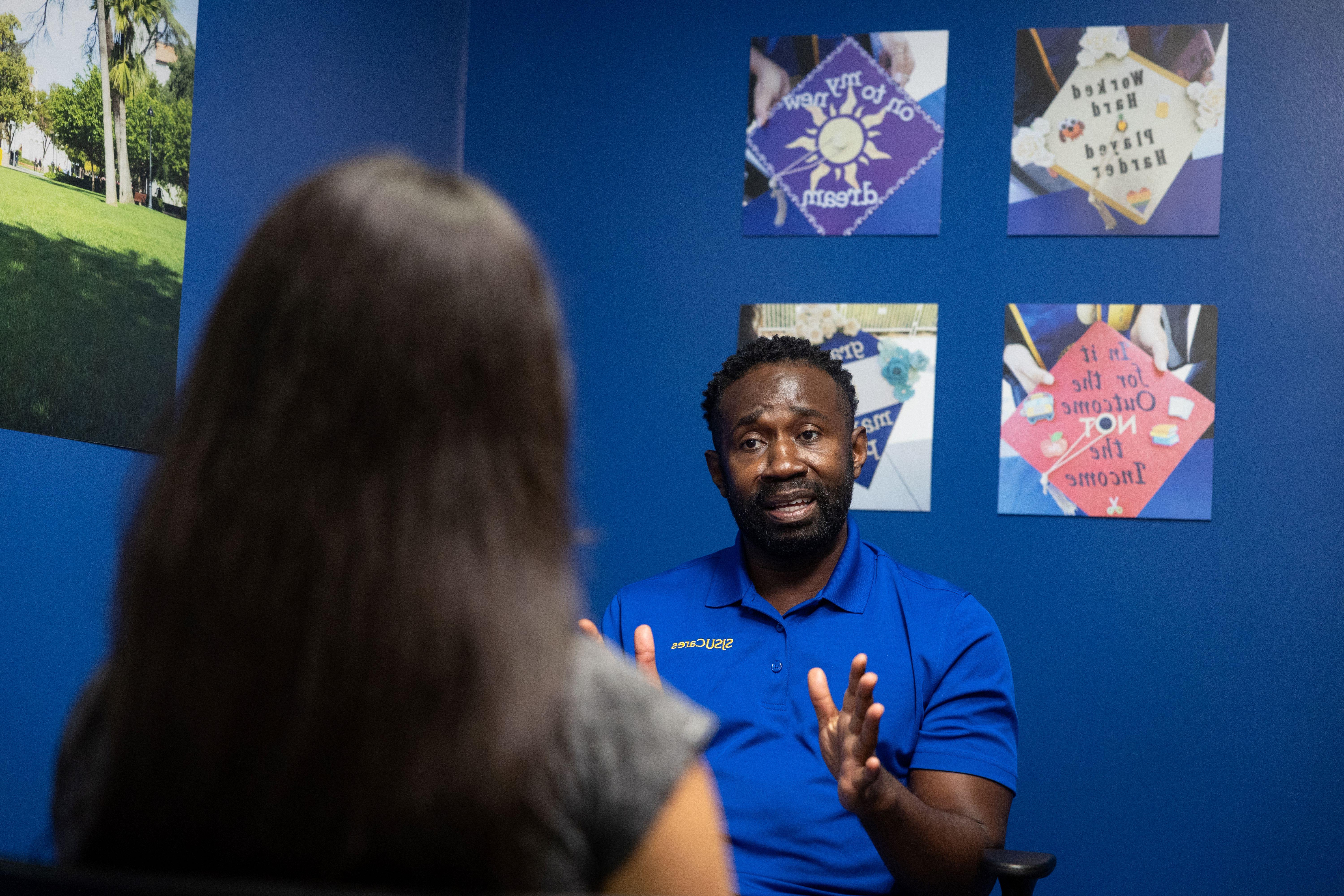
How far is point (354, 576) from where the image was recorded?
0.57 m

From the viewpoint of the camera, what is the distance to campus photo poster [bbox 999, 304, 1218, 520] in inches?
96.2

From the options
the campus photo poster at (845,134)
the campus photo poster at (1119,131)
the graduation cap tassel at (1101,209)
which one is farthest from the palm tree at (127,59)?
the graduation cap tassel at (1101,209)

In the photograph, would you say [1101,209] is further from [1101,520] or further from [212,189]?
[212,189]

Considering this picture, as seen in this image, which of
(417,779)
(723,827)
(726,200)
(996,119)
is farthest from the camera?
(726,200)

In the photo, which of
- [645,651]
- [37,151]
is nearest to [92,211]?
[37,151]

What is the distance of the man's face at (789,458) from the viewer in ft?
6.41

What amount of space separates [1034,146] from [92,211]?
76.0 inches

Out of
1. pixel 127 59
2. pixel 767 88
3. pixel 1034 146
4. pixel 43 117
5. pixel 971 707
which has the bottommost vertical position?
pixel 971 707

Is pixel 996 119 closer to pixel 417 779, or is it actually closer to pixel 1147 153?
pixel 1147 153

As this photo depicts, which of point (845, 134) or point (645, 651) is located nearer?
point (645, 651)

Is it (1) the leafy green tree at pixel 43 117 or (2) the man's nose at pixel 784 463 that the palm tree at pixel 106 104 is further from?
(2) the man's nose at pixel 784 463

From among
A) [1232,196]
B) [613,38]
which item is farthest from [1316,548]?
[613,38]

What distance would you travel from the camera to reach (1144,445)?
97.0 inches

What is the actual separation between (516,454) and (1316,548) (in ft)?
7.48
